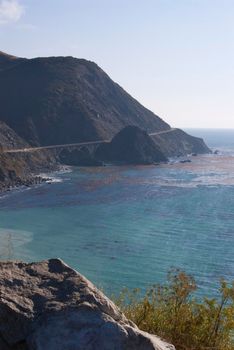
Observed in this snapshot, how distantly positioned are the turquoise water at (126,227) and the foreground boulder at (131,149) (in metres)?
40.6

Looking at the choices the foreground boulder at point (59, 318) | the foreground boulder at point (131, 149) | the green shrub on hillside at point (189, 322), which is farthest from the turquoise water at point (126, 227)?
the foreground boulder at point (131, 149)

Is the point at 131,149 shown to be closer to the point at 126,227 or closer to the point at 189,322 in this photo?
the point at 126,227

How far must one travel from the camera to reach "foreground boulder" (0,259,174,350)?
30.4ft

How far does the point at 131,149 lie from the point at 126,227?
94.1 metres

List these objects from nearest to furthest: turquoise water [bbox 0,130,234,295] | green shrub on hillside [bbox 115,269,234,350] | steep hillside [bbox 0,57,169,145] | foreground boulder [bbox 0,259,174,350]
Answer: foreground boulder [bbox 0,259,174,350]
green shrub on hillside [bbox 115,269,234,350]
turquoise water [bbox 0,130,234,295]
steep hillside [bbox 0,57,169,145]

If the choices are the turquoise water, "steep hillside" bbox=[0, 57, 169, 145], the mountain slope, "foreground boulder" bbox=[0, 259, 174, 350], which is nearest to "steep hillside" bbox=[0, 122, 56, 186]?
the turquoise water

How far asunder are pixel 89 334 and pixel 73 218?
207ft

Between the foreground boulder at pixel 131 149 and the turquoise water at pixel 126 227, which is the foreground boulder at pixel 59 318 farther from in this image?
the foreground boulder at pixel 131 149

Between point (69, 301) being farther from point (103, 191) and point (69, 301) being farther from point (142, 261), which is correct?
point (103, 191)

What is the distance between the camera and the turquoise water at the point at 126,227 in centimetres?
4775

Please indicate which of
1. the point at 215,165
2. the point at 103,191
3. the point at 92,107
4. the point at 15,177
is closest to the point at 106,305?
the point at 103,191

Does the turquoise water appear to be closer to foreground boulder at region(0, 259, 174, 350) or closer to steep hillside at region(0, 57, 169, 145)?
foreground boulder at region(0, 259, 174, 350)

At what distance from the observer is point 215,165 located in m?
153

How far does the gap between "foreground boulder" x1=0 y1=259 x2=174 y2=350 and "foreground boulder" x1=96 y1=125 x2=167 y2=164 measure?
144360 millimetres
